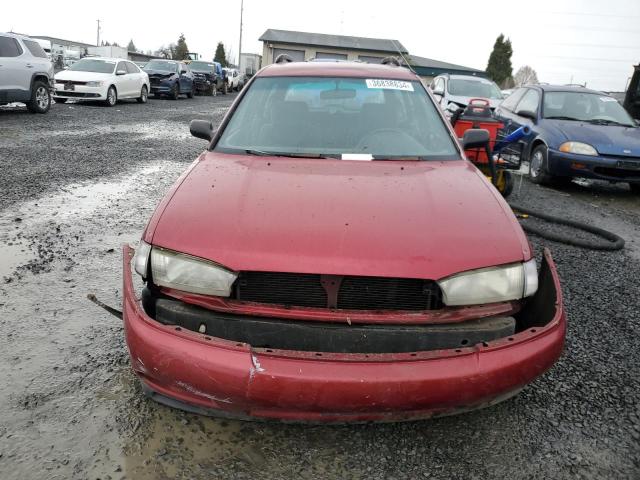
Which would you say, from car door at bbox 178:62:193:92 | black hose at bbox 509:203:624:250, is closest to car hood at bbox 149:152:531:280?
black hose at bbox 509:203:624:250

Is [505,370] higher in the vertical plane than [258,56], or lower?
lower

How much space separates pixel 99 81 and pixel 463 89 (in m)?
10.9

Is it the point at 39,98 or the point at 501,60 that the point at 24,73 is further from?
the point at 501,60

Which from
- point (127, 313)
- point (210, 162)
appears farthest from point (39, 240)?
point (127, 313)

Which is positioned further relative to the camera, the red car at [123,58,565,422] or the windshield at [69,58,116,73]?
the windshield at [69,58,116,73]

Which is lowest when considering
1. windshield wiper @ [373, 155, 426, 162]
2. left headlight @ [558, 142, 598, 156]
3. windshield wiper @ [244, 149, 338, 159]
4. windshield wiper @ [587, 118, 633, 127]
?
left headlight @ [558, 142, 598, 156]

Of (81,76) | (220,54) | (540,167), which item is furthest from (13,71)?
(220,54)

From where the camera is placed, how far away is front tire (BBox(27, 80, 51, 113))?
510 inches

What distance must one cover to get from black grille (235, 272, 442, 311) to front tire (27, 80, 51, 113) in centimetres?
1327

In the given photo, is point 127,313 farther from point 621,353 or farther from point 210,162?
point 621,353

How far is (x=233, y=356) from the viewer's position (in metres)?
1.81

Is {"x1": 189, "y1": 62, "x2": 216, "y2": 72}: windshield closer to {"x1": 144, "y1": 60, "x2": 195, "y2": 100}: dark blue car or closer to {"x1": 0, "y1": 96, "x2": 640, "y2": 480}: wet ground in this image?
{"x1": 144, "y1": 60, "x2": 195, "y2": 100}: dark blue car

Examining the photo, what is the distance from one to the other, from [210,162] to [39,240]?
7.46 ft

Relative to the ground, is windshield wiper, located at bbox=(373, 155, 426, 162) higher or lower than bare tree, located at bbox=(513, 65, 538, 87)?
lower
